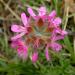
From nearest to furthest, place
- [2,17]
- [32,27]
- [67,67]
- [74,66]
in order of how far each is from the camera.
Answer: [32,27]
[67,67]
[74,66]
[2,17]

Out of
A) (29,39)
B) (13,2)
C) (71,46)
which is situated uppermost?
(13,2)

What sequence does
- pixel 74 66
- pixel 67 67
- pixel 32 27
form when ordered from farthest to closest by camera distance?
pixel 74 66 → pixel 67 67 → pixel 32 27

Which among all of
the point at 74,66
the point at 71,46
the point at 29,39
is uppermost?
the point at 29,39

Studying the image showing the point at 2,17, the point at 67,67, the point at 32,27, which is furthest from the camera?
the point at 2,17

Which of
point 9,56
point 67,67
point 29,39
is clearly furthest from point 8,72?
point 29,39

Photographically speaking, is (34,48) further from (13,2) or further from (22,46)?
(13,2)

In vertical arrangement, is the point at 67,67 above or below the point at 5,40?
below

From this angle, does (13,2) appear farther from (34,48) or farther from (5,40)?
(34,48)

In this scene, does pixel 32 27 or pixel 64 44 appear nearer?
pixel 32 27

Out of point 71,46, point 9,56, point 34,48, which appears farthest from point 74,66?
point 34,48
